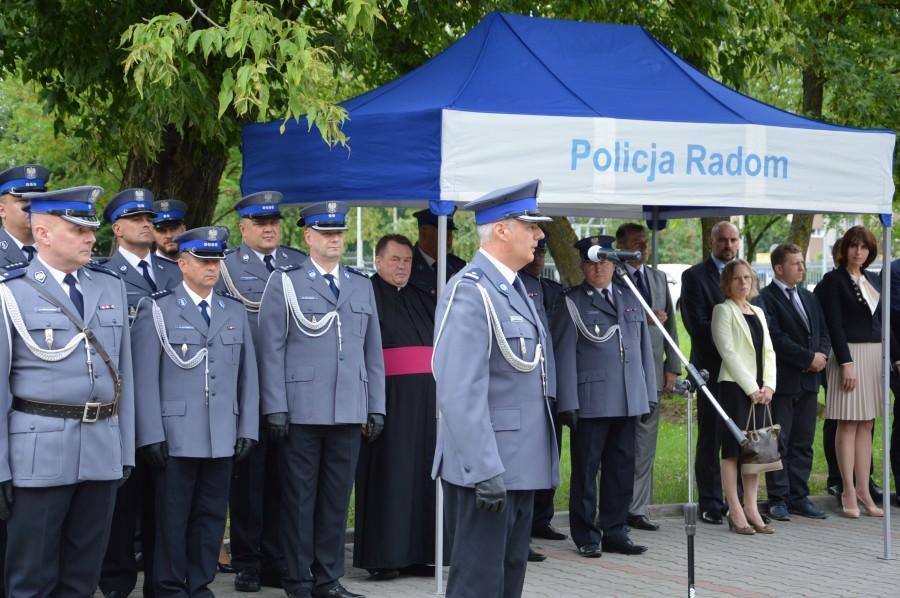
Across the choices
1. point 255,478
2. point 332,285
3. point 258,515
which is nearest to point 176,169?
point 332,285

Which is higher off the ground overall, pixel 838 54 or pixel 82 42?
pixel 838 54

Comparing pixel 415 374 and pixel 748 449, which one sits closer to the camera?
pixel 415 374

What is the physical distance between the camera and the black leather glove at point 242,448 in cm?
658

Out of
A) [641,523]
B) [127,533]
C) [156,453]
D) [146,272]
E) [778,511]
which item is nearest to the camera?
[156,453]

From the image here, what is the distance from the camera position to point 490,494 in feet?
15.7

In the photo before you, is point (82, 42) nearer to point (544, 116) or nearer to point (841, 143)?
point (544, 116)

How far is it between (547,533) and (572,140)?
10.0 ft

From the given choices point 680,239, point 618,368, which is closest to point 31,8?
point 618,368

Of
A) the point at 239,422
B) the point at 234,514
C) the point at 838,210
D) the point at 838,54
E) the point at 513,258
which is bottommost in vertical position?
the point at 234,514

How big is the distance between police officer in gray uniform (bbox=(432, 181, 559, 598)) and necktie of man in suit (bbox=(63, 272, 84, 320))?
1673mm

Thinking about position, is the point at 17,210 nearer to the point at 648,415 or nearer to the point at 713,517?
the point at 648,415

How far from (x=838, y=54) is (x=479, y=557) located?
981cm

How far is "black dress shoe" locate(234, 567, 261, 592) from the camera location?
7199 mm

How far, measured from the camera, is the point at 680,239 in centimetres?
5678
